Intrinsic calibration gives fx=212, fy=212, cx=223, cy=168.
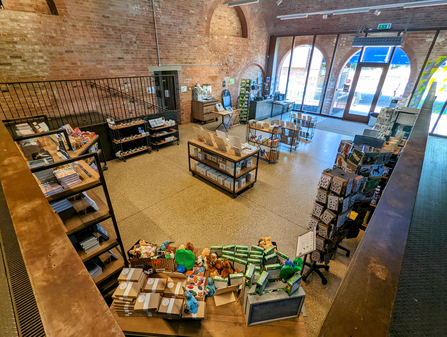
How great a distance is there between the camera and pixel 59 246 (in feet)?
2.38

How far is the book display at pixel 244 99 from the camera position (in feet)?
30.9

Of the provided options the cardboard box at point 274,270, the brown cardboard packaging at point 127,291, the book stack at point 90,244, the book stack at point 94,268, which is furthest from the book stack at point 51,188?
the cardboard box at point 274,270

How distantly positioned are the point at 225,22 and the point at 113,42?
5.49 meters

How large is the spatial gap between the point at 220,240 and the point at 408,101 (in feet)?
33.0

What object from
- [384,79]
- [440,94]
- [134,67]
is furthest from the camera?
[384,79]

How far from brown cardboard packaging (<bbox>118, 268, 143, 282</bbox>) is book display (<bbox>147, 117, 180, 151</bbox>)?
4.85 m

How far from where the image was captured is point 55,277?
0.61 m

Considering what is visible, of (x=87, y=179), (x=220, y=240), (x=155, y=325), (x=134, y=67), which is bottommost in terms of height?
(x=220, y=240)

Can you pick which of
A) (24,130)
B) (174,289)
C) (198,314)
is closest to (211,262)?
(174,289)

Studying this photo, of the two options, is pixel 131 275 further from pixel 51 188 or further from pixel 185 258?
pixel 51 188

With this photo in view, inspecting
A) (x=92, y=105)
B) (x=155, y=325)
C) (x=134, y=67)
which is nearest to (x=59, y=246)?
(x=155, y=325)

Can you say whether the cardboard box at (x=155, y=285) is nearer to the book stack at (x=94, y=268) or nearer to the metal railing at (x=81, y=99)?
the book stack at (x=94, y=268)

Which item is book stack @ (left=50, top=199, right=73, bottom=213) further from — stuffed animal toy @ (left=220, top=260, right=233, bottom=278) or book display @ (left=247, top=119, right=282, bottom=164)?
book display @ (left=247, top=119, right=282, bottom=164)

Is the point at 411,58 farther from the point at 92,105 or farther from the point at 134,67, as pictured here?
the point at 92,105
